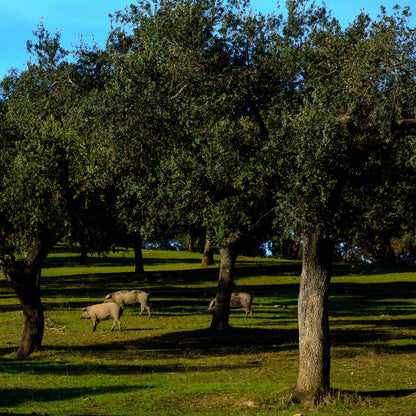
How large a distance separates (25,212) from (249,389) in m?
11.5

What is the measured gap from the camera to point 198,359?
969 inches

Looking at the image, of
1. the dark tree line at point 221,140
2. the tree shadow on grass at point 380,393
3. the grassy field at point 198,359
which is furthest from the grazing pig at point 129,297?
the tree shadow on grass at point 380,393

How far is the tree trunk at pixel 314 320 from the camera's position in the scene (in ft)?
55.1

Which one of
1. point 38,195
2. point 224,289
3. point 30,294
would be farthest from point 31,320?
point 224,289

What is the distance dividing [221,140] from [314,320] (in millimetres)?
6546

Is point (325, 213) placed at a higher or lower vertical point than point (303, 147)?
lower

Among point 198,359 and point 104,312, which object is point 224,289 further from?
point 198,359

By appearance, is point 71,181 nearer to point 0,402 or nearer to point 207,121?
point 207,121

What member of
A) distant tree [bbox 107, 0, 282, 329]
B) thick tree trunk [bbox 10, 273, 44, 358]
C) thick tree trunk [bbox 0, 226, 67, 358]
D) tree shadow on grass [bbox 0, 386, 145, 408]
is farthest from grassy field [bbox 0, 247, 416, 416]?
distant tree [bbox 107, 0, 282, 329]

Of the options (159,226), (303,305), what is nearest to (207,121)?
(159,226)

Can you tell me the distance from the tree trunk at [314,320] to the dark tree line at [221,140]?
0.12ft

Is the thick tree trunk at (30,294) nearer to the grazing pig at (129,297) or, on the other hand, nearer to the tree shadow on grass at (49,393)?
the tree shadow on grass at (49,393)

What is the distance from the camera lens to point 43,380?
66.4ft

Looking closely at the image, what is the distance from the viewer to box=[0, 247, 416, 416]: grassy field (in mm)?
16703
